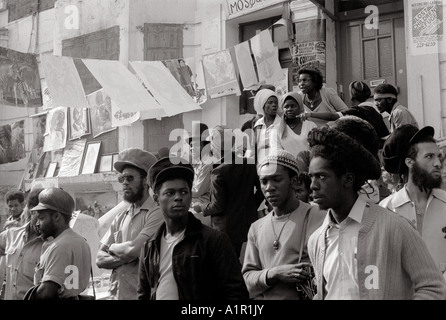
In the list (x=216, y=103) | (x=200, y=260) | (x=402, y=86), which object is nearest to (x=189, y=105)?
(x=216, y=103)

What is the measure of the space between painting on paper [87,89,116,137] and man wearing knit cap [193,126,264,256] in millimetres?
7466

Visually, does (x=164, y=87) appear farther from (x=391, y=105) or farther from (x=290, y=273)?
(x=290, y=273)

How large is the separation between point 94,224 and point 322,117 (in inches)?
112

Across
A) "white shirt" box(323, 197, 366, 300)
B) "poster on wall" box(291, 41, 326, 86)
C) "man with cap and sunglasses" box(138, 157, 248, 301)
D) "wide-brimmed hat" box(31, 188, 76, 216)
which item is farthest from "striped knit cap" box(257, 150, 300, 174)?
"poster on wall" box(291, 41, 326, 86)

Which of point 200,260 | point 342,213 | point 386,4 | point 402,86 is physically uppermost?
point 386,4

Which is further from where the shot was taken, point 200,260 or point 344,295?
point 200,260

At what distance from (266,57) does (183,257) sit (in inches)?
250

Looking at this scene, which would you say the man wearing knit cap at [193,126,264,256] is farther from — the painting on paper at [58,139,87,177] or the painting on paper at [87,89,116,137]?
Answer: the painting on paper at [58,139,87,177]

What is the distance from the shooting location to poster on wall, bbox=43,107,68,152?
1342 centimetres

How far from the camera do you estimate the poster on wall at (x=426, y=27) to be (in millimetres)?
7910

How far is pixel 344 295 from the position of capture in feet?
Result: 8.76

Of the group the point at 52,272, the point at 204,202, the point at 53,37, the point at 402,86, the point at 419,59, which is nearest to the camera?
the point at 52,272

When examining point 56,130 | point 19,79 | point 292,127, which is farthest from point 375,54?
point 56,130
